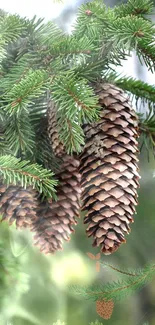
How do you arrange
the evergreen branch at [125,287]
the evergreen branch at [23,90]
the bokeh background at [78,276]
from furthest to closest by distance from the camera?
1. the bokeh background at [78,276]
2. the evergreen branch at [125,287]
3. the evergreen branch at [23,90]

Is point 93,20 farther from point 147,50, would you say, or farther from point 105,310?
point 105,310

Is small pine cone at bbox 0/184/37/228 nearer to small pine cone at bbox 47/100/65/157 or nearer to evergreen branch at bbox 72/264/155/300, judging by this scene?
small pine cone at bbox 47/100/65/157

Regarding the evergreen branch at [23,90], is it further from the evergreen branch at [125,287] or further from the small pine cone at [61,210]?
the evergreen branch at [125,287]

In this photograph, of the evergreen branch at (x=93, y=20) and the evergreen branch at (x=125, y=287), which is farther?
the evergreen branch at (x=125, y=287)

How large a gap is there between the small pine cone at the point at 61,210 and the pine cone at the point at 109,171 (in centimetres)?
3

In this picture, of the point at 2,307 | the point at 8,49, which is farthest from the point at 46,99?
the point at 2,307

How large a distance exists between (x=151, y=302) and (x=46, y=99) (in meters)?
0.62

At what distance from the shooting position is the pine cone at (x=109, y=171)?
32cm

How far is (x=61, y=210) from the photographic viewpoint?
0.36 m

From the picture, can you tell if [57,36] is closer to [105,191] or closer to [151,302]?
[105,191]

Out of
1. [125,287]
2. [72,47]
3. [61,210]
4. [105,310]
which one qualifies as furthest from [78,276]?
[72,47]

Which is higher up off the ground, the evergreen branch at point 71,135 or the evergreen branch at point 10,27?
the evergreen branch at point 10,27

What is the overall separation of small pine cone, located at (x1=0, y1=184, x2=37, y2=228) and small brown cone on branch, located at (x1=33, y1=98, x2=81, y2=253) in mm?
23

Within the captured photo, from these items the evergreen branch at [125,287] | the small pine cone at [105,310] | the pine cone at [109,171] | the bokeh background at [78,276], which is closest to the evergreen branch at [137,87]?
the pine cone at [109,171]
